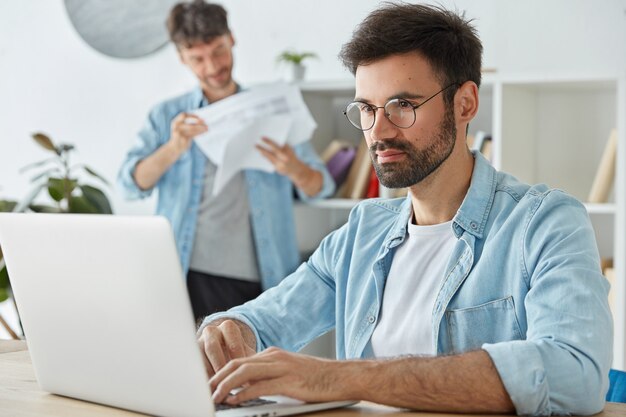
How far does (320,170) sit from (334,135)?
1.39ft

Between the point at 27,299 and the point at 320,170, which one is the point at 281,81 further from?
the point at 27,299

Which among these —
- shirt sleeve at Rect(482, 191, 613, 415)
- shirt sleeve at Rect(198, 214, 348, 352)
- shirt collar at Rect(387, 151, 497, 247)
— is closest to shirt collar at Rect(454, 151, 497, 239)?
shirt collar at Rect(387, 151, 497, 247)

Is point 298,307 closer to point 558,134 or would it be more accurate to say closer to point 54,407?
point 54,407

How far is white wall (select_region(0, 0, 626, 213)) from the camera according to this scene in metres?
3.49

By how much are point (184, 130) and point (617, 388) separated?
209 centimetres

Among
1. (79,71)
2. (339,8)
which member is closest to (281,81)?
(339,8)

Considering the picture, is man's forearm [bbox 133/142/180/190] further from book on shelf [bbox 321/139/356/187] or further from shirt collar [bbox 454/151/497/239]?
shirt collar [bbox 454/151/497/239]

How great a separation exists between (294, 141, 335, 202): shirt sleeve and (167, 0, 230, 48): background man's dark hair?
49cm

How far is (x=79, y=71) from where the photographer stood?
15.4 ft

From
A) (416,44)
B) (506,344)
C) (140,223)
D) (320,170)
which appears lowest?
(320,170)

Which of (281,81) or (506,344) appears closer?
(506,344)

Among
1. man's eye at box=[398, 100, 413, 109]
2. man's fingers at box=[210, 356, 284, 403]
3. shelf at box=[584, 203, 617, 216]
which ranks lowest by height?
shelf at box=[584, 203, 617, 216]

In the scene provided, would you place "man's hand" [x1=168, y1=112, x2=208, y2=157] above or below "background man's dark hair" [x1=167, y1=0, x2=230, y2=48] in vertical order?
below

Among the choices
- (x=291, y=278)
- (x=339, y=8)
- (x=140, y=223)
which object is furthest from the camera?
(x=339, y=8)
